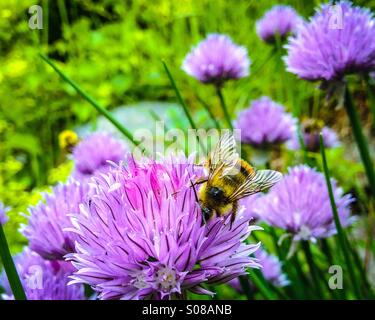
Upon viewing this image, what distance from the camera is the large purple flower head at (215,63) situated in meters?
0.83

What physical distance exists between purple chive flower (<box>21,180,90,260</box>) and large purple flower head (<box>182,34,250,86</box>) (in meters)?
0.37

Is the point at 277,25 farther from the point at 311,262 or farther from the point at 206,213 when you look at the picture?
the point at 206,213

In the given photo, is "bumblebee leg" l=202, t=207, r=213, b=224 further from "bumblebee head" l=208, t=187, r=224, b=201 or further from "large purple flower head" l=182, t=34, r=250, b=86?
"large purple flower head" l=182, t=34, r=250, b=86

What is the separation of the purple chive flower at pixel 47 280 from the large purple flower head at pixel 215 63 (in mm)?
403

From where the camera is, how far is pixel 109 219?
1.18 feet

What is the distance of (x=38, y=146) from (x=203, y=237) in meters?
1.35

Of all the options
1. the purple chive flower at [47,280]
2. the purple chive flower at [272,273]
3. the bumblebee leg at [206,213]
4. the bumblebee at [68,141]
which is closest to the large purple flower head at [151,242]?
the bumblebee leg at [206,213]

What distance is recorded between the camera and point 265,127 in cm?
82

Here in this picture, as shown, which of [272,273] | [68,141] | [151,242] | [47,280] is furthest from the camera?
[68,141]

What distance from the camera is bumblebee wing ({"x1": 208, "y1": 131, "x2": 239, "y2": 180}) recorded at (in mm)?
410

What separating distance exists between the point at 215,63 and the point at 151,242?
527mm

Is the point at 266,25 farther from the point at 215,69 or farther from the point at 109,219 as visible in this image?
the point at 109,219

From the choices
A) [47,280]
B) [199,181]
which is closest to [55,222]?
[47,280]

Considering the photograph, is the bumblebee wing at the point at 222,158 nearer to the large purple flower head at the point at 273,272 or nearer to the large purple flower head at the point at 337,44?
the large purple flower head at the point at 337,44
